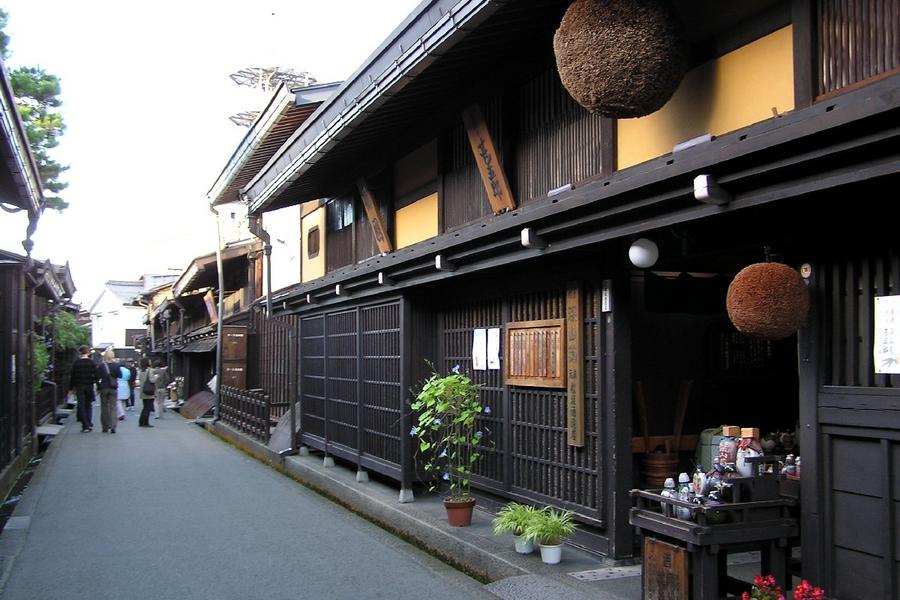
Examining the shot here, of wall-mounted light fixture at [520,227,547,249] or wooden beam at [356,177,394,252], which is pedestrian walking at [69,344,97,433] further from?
wall-mounted light fixture at [520,227,547,249]

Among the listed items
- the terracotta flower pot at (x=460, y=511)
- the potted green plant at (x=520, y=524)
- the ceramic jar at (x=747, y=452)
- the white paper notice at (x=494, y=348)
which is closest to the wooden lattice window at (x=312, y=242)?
the white paper notice at (x=494, y=348)

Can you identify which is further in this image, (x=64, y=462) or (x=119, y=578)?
(x=64, y=462)

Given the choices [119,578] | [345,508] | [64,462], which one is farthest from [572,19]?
[64,462]

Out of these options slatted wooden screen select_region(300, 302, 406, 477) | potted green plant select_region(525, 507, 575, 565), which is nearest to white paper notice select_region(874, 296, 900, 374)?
potted green plant select_region(525, 507, 575, 565)

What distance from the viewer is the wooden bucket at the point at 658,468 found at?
24.6 ft

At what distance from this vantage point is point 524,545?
25.0 ft

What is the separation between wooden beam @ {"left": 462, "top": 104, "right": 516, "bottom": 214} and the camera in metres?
8.55

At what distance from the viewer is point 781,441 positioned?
7.64m

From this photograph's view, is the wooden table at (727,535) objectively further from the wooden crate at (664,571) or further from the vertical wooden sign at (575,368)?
the vertical wooden sign at (575,368)

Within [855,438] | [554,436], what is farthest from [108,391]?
[855,438]

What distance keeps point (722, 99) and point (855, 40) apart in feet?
3.78

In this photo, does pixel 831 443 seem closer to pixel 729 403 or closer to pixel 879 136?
pixel 879 136

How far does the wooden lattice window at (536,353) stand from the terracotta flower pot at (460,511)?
1.41m

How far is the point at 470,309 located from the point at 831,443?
18.2 ft
